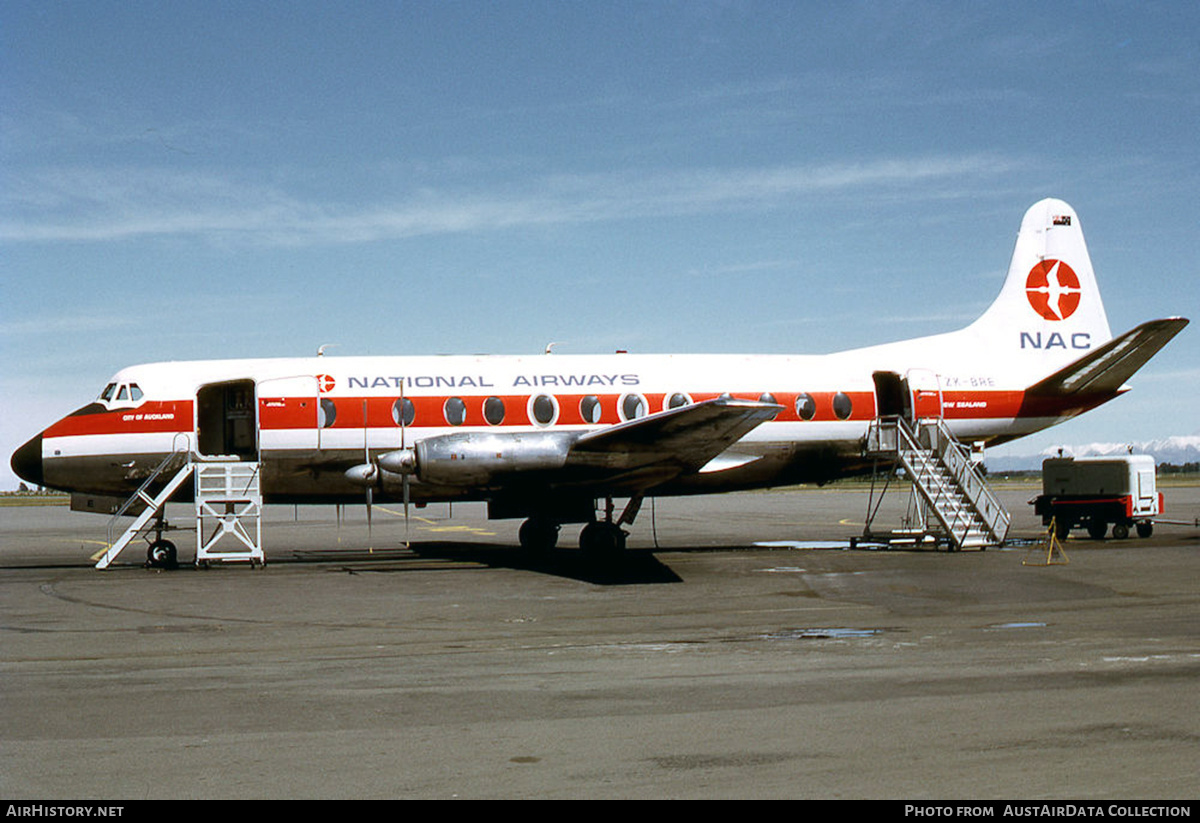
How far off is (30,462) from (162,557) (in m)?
3.56

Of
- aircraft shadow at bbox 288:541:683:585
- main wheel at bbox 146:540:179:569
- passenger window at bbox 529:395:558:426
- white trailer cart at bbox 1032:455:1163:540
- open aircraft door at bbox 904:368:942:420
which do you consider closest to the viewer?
aircraft shadow at bbox 288:541:683:585

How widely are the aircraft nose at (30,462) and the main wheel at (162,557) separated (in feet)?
9.86

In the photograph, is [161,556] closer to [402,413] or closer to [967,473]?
[402,413]

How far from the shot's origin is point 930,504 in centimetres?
2334

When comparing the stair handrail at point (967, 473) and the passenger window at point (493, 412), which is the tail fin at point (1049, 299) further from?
the passenger window at point (493, 412)

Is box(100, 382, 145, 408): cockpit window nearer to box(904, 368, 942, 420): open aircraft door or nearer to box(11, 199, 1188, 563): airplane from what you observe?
box(11, 199, 1188, 563): airplane

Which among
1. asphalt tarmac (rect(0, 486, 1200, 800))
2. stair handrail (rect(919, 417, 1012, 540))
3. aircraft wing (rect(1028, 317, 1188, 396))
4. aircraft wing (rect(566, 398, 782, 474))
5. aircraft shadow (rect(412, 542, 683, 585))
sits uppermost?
aircraft wing (rect(1028, 317, 1188, 396))

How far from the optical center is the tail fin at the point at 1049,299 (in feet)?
84.9

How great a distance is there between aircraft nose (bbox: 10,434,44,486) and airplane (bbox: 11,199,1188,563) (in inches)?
1.1

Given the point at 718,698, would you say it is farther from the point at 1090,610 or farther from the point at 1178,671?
the point at 1090,610

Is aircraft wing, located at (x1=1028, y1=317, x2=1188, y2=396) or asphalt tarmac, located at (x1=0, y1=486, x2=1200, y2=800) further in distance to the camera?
aircraft wing, located at (x1=1028, y1=317, x2=1188, y2=396)

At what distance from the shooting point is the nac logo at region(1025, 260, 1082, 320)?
26.5 metres

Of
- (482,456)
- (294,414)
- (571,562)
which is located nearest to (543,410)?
(482,456)

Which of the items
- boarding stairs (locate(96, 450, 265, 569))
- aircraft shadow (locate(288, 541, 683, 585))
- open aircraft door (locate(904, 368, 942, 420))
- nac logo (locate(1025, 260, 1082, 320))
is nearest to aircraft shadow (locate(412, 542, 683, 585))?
aircraft shadow (locate(288, 541, 683, 585))
